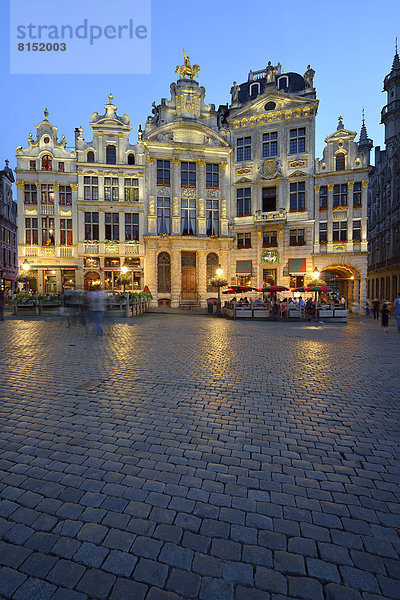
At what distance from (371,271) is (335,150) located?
Result: 72.6 feet

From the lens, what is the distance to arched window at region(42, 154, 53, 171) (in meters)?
30.1

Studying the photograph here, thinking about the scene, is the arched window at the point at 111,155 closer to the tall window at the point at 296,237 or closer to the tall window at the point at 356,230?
the tall window at the point at 296,237

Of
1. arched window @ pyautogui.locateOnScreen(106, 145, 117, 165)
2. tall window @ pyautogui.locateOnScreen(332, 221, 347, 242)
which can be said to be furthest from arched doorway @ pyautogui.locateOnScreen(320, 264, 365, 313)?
arched window @ pyautogui.locateOnScreen(106, 145, 117, 165)

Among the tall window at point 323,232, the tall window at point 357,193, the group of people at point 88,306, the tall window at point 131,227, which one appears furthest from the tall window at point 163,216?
the tall window at point 357,193

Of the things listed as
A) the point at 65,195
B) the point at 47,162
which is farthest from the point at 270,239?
the point at 47,162

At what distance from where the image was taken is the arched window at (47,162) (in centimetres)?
3006

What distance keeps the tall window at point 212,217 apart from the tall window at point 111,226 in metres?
9.68

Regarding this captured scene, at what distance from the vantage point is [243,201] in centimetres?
3278

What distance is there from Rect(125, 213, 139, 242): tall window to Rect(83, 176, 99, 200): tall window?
3.88 metres

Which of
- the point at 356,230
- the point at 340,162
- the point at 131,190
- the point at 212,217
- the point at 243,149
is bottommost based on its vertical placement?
the point at 356,230

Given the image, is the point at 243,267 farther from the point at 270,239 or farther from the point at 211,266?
the point at 270,239

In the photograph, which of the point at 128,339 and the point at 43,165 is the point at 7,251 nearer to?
the point at 43,165

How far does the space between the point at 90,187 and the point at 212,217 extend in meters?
13.1

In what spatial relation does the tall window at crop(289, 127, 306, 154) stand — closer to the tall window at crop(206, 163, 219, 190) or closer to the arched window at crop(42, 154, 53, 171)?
the tall window at crop(206, 163, 219, 190)
